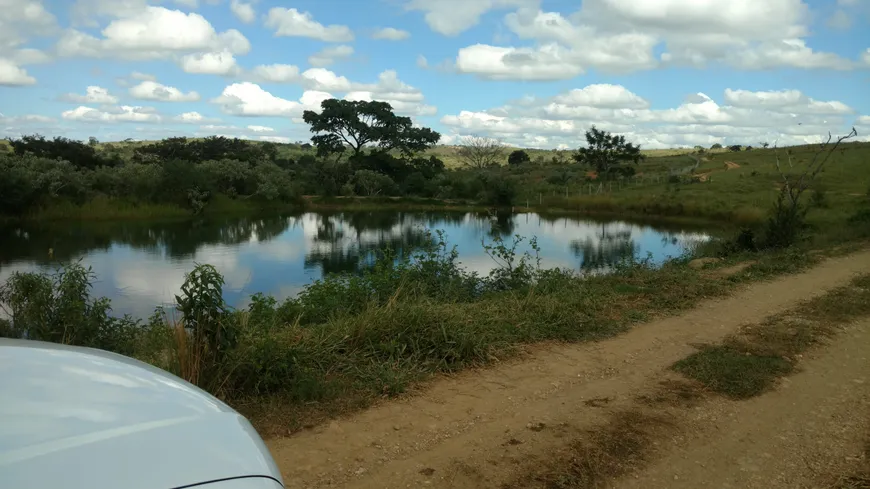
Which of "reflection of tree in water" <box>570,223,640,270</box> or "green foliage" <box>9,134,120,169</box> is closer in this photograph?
"reflection of tree in water" <box>570,223,640,270</box>

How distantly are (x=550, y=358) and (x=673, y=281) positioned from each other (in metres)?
3.84

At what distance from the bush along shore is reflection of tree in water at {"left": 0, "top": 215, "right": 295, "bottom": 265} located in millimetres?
11794

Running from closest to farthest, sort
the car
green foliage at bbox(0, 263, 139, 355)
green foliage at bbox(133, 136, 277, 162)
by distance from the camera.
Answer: the car, green foliage at bbox(0, 263, 139, 355), green foliage at bbox(133, 136, 277, 162)

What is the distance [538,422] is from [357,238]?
20.6m

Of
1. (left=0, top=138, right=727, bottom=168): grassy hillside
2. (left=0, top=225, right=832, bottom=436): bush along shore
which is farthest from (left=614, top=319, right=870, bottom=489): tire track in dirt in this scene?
(left=0, top=138, right=727, bottom=168): grassy hillside

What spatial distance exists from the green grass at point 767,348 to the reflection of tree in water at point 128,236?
15.9m

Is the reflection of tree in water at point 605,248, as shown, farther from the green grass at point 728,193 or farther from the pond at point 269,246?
the green grass at point 728,193

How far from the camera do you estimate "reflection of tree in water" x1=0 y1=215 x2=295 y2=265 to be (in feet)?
60.6

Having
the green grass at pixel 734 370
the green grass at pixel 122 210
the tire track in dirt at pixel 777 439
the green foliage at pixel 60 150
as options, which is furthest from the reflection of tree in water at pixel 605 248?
the green foliage at pixel 60 150

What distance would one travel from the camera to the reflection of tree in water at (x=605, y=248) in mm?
15984

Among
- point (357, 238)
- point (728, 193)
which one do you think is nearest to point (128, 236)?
point (357, 238)

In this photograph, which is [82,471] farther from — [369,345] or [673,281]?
[673,281]

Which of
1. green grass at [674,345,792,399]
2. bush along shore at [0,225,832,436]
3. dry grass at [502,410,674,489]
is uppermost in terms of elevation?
bush along shore at [0,225,832,436]

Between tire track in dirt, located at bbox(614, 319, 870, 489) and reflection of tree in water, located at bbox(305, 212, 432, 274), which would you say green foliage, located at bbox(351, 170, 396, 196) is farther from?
tire track in dirt, located at bbox(614, 319, 870, 489)
